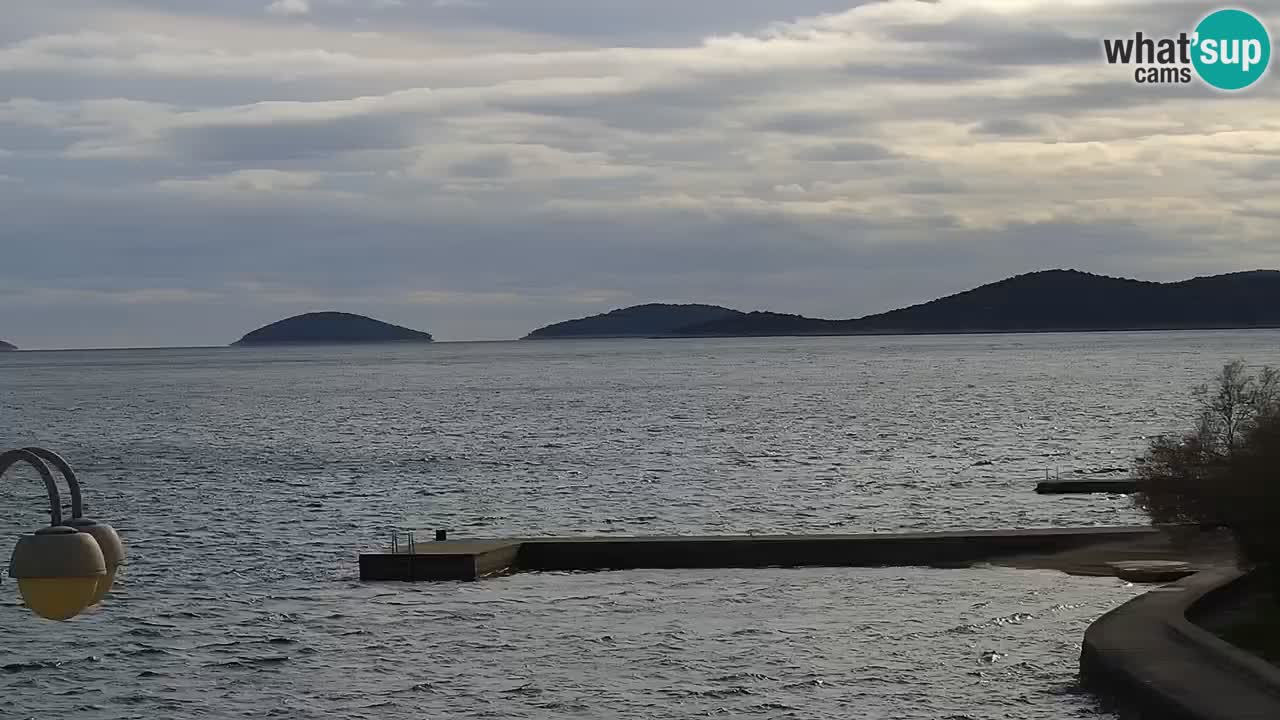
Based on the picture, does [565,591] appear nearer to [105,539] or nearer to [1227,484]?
[1227,484]

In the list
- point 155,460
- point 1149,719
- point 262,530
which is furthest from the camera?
point 155,460

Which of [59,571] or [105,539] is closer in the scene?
[59,571]

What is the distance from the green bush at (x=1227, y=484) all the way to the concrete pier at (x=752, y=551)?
28.4ft

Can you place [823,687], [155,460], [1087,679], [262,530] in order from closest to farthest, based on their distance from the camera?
[1087,679] < [823,687] < [262,530] < [155,460]

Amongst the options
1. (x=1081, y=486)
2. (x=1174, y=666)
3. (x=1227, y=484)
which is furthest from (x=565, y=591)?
(x=1081, y=486)

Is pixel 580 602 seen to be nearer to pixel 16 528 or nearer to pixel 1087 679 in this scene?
pixel 1087 679

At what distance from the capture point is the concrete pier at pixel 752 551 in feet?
138

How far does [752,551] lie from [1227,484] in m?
16.3

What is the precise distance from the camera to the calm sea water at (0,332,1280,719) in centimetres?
2944

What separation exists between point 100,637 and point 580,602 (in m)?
10.9

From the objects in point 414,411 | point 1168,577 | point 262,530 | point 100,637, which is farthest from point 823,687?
point 414,411

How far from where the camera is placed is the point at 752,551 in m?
42.7

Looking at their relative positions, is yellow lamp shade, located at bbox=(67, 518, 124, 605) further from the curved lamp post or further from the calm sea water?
the calm sea water

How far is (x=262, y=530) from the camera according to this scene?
57.8 meters
